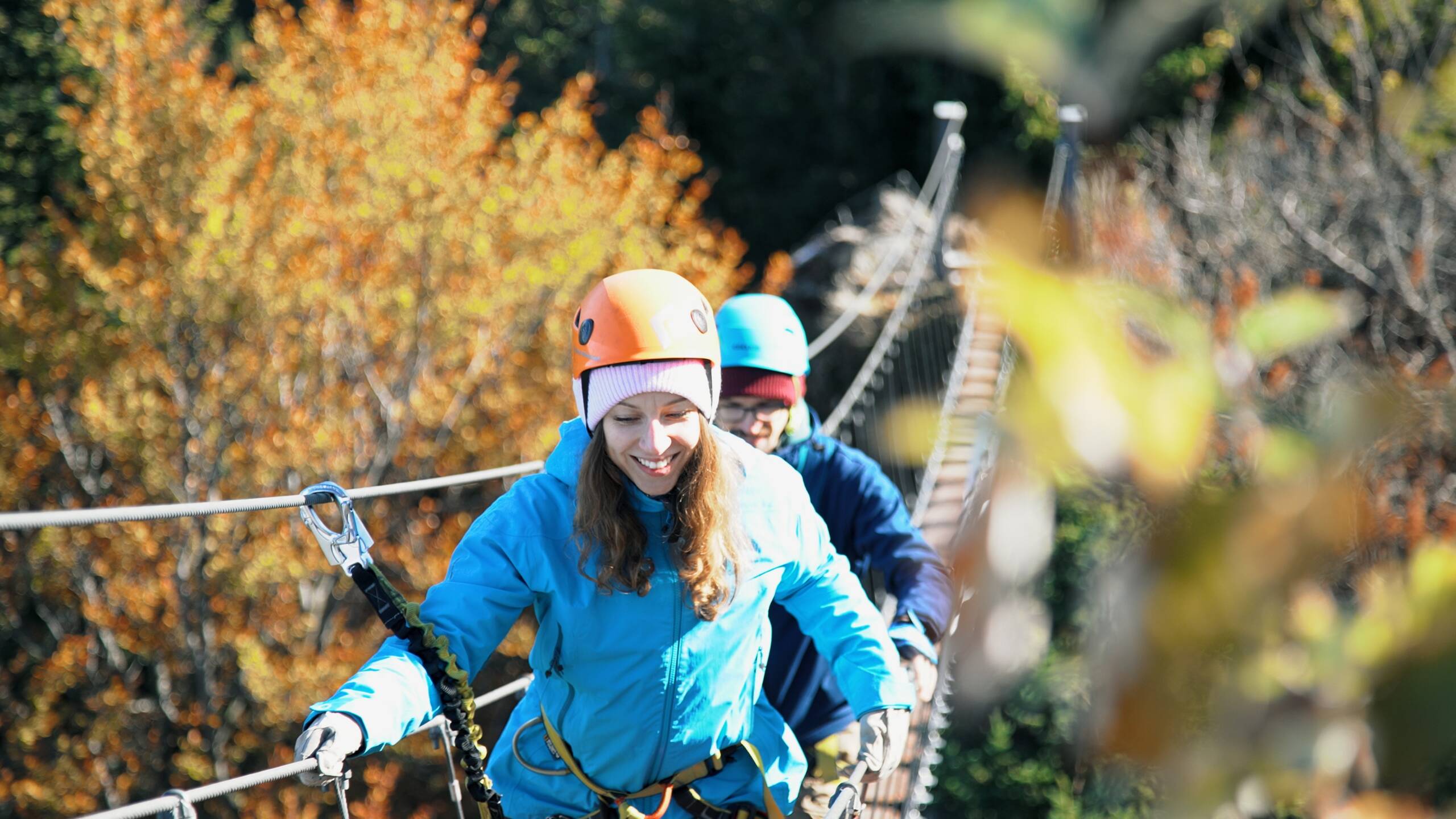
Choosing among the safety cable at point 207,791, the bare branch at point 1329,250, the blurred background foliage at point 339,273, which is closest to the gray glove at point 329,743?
the safety cable at point 207,791

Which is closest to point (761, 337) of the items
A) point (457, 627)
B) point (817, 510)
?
point (817, 510)

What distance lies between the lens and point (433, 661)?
4.12 ft

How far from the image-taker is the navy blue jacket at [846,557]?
6.50 ft

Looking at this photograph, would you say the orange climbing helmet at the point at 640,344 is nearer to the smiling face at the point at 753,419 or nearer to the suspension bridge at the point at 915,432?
the suspension bridge at the point at 915,432

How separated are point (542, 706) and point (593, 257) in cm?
728

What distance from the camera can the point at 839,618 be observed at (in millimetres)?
1569

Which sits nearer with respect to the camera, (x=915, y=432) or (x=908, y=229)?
(x=915, y=432)

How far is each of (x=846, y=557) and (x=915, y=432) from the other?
5.16 ft

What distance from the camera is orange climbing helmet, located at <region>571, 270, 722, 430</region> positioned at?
1371 millimetres

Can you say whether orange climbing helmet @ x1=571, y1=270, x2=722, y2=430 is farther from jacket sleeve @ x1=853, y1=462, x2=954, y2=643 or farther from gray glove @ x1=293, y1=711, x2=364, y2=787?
jacket sleeve @ x1=853, y1=462, x2=954, y2=643

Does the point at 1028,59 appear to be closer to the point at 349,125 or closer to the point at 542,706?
the point at 542,706

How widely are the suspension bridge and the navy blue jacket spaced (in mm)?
135

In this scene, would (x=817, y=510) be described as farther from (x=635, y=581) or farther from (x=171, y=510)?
(x=171, y=510)

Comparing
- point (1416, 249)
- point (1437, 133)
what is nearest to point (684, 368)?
point (1437, 133)
